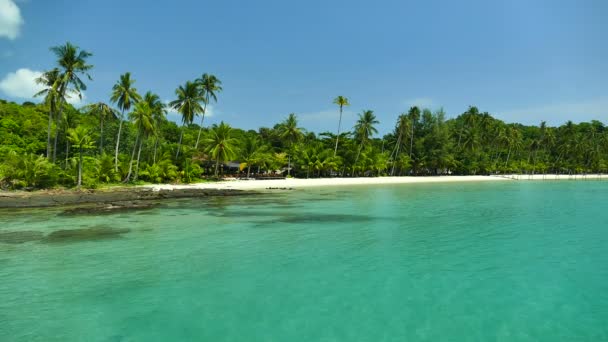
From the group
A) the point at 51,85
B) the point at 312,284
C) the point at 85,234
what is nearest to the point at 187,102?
the point at 51,85

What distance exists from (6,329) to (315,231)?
35.8 feet

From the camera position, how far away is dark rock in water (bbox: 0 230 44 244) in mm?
13820

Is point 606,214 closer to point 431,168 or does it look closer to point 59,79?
point 59,79

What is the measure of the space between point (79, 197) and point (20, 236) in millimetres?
14066

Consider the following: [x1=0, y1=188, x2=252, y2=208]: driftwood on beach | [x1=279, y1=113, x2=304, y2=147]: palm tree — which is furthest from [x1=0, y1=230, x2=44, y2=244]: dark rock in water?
[x1=279, y1=113, x2=304, y2=147]: palm tree

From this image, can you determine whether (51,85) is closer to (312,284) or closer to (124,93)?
(124,93)

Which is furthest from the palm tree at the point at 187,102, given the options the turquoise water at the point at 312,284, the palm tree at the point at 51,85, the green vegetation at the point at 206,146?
the turquoise water at the point at 312,284

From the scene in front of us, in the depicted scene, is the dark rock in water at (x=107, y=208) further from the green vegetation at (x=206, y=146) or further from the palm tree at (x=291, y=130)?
the palm tree at (x=291, y=130)

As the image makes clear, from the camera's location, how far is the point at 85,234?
15.0 metres

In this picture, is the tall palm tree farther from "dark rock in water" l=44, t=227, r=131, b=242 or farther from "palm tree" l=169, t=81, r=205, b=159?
"dark rock in water" l=44, t=227, r=131, b=242

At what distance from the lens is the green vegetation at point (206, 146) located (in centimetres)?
3281

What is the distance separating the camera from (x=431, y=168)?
7569 cm

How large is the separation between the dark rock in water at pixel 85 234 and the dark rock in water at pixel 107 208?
242 inches

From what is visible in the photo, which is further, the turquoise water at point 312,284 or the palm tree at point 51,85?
the palm tree at point 51,85
